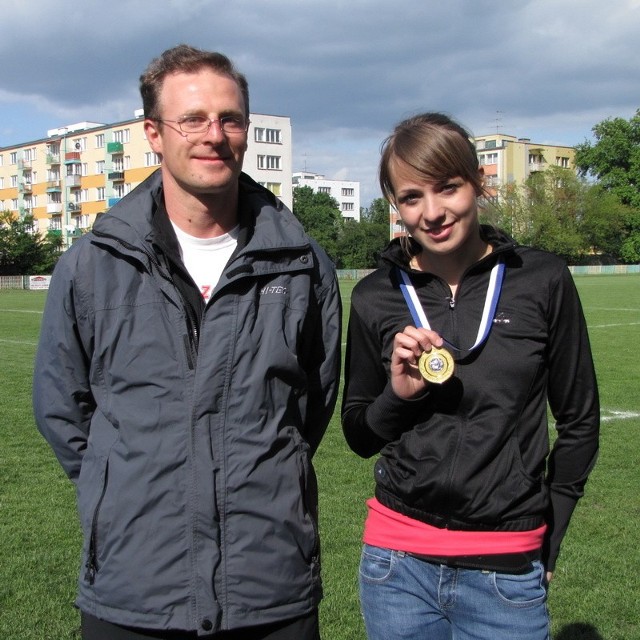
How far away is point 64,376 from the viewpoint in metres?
2.66

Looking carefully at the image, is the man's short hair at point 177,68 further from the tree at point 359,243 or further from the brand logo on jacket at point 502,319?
the tree at point 359,243

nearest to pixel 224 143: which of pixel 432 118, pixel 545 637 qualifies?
pixel 432 118

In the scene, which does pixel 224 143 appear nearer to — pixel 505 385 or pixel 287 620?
pixel 505 385

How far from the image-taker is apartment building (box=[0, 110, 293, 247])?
86625mm

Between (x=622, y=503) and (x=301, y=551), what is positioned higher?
(x=301, y=551)

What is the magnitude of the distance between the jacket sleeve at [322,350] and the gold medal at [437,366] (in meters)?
0.49

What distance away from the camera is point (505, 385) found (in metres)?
2.46

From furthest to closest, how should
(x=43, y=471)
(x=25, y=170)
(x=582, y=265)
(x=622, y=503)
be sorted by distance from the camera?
(x=25, y=170)
(x=582, y=265)
(x=43, y=471)
(x=622, y=503)

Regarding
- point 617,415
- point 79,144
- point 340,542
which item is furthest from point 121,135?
point 340,542

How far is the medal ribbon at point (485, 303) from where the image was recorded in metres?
2.49

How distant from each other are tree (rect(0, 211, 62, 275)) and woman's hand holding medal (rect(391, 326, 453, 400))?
6801 centimetres

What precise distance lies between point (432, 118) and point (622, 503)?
182 inches

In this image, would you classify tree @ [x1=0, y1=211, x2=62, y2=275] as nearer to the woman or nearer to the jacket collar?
the jacket collar

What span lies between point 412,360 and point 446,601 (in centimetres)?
69
